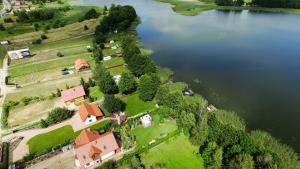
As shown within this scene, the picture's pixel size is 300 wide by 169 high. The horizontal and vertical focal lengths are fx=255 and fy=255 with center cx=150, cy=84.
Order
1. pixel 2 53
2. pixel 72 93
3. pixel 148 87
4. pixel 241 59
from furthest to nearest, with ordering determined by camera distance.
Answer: pixel 2 53, pixel 241 59, pixel 72 93, pixel 148 87

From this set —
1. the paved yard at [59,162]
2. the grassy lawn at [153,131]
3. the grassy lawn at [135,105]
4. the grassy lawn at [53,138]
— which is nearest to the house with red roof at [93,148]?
the paved yard at [59,162]

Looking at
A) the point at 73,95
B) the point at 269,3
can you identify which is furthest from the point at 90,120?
the point at 269,3

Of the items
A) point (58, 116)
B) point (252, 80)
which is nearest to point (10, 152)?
point (58, 116)

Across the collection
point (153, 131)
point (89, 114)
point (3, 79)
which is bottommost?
point (153, 131)

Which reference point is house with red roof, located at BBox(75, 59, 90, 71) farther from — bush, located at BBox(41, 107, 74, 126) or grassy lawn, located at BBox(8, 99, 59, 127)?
bush, located at BBox(41, 107, 74, 126)

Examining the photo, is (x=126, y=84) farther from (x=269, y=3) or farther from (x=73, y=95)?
(x=269, y=3)

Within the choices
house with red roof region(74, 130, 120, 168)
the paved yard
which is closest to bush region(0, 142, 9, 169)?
the paved yard

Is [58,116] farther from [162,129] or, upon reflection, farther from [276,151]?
[276,151]
